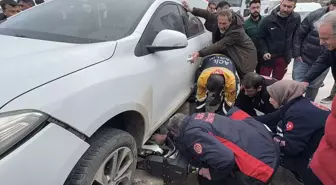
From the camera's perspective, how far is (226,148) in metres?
1.95

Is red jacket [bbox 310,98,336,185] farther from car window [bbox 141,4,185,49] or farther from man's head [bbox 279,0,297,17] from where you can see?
man's head [bbox 279,0,297,17]

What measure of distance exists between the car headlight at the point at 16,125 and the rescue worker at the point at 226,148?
38.0 inches

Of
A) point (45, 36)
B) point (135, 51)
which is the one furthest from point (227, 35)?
point (45, 36)

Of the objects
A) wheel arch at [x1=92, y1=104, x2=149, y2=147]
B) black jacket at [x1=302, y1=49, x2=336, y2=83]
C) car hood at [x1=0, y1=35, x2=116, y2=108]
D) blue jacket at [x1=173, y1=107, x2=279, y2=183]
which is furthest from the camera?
black jacket at [x1=302, y1=49, x2=336, y2=83]

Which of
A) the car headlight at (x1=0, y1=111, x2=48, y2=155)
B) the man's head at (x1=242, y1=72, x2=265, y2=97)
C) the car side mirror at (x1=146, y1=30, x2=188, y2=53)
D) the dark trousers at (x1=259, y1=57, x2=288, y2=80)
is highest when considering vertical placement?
the car headlight at (x1=0, y1=111, x2=48, y2=155)

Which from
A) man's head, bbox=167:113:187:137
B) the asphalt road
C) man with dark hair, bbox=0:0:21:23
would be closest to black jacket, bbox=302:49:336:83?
the asphalt road

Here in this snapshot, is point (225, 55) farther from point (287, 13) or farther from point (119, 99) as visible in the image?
point (119, 99)

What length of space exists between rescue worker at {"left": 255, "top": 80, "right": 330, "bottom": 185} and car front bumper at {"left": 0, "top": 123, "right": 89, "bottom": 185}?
1.40 m

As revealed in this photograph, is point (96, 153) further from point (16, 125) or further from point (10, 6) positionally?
point (10, 6)

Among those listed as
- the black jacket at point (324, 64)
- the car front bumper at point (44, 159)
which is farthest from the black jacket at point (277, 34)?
the car front bumper at point (44, 159)

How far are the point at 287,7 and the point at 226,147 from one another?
2.51 m

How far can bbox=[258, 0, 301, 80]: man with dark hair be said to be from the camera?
390 cm

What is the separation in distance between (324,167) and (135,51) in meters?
1.34

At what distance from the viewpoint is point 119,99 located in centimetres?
180
